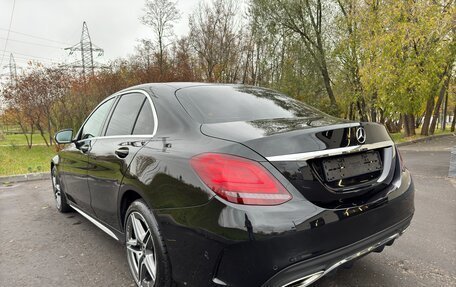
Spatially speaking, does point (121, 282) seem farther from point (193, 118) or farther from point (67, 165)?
point (67, 165)

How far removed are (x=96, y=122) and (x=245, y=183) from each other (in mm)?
2543

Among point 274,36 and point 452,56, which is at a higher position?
point 274,36

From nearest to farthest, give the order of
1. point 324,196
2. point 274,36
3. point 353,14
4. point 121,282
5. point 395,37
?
point 324,196 → point 121,282 → point 395,37 → point 353,14 → point 274,36

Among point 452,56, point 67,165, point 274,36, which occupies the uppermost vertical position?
point 274,36

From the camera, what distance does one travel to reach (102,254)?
323 centimetres

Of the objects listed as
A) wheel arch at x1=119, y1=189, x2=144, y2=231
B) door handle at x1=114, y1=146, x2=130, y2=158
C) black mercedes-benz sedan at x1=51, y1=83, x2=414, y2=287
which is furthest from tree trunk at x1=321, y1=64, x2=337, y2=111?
wheel arch at x1=119, y1=189, x2=144, y2=231

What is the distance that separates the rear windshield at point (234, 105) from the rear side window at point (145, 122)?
0.28 m

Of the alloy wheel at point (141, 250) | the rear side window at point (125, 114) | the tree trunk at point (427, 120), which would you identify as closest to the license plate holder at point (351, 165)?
the alloy wheel at point (141, 250)

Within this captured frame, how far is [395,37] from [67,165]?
12354mm

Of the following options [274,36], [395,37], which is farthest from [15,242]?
[274,36]

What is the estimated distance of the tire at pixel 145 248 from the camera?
2.09 meters

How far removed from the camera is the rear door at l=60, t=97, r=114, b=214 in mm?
3404

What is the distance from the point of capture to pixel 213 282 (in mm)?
1741

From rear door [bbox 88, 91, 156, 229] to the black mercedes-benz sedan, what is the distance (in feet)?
0.07
